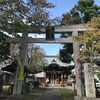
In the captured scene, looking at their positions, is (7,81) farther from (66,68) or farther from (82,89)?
(82,89)

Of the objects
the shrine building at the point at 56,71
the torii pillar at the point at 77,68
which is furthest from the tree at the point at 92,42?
the shrine building at the point at 56,71

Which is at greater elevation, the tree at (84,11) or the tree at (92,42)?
the tree at (84,11)

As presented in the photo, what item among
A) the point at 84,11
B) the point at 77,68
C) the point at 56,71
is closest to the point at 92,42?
the point at 77,68

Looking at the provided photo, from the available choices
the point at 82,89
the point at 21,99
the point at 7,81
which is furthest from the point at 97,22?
the point at 7,81

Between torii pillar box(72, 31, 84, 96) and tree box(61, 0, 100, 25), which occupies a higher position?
tree box(61, 0, 100, 25)

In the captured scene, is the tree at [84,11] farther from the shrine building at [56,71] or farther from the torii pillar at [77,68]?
the shrine building at [56,71]

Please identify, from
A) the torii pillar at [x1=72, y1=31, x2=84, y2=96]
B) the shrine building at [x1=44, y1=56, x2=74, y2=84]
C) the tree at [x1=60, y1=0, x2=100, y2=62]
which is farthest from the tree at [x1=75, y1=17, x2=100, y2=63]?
the shrine building at [x1=44, y1=56, x2=74, y2=84]

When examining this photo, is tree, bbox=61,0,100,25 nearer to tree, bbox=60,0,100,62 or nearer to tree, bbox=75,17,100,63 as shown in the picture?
tree, bbox=60,0,100,62

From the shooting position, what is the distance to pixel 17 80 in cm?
1647

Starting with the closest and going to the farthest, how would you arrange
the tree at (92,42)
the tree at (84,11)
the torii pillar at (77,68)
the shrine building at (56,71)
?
1. the tree at (92,42)
2. the torii pillar at (77,68)
3. the tree at (84,11)
4. the shrine building at (56,71)

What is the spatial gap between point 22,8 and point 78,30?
215 inches

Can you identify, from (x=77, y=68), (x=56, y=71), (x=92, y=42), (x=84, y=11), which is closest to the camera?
(x=92, y=42)

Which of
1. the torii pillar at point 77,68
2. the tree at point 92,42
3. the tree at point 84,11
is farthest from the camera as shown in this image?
the tree at point 84,11

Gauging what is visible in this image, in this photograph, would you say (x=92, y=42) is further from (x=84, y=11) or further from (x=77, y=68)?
(x=84, y=11)
